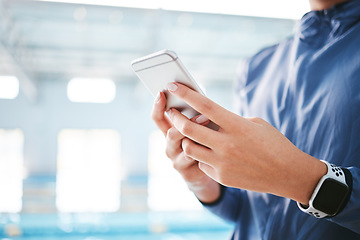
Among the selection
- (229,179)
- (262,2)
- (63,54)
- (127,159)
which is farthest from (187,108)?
(127,159)

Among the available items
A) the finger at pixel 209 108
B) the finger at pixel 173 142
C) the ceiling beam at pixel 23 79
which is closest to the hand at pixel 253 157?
the finger at pixel 209 108

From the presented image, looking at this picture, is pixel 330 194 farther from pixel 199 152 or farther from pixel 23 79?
pixel 23 79

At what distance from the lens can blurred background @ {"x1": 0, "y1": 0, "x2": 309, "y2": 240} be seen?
5434mm

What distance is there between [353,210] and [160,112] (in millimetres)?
409

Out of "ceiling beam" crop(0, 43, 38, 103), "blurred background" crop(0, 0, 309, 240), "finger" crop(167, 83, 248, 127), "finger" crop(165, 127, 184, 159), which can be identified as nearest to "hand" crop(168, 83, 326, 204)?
"finger" crop(167, 83, 248, 127)

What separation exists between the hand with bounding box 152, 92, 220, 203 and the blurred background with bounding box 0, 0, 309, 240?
2.84 m

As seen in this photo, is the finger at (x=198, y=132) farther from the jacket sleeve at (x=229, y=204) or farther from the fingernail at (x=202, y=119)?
the jacket sleeve at (x=229, y=204)

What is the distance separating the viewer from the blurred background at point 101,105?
17.8ft

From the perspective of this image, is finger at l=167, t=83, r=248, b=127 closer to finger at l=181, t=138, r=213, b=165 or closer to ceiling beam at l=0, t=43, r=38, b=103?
finger at l=181, t=138, r=213, b=165

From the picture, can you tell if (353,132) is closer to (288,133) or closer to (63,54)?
(288,133)

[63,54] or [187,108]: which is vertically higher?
[187,108]

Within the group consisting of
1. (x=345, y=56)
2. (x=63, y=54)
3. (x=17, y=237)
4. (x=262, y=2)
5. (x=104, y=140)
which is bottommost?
(x=104, y=140)

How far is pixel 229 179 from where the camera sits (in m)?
0.53

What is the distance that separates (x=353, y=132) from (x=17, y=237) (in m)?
5.19
